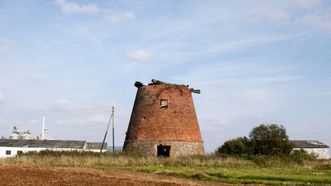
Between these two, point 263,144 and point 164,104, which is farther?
point 263,144

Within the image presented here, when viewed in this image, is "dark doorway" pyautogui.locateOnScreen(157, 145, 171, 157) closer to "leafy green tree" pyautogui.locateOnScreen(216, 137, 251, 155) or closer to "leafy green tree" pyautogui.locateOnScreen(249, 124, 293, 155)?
"leafy green tree" pyautogui.locateOnScreen(216, 137, 251, 155)

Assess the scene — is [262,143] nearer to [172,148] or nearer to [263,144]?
[263,144]

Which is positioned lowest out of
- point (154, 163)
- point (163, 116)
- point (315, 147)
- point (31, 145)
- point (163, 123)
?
point (154, 163)

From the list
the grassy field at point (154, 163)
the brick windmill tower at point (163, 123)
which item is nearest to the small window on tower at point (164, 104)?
the brick windmill tower at point (163, 123)

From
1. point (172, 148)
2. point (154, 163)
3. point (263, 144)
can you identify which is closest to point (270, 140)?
point (263, 144)

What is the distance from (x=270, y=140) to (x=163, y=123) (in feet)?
35.1

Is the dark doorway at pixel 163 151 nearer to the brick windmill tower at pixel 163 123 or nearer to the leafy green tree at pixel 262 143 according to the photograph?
the brick windmill tower at pixel 163 123

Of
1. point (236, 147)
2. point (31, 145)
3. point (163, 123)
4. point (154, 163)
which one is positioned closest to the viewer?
point (154, 163)

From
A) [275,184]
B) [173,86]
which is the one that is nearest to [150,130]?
[173,86]

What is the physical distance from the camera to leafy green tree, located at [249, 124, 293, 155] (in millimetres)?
37156

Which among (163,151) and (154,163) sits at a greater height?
(163,151)

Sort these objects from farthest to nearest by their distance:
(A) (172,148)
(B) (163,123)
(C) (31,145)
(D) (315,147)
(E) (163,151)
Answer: (D) (315,147) < (C) (31,145) < (E) (163,151) < (B) (163,123) < (A) (172,148)

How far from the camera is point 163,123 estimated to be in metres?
32.8

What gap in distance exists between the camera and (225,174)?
19.7 m
